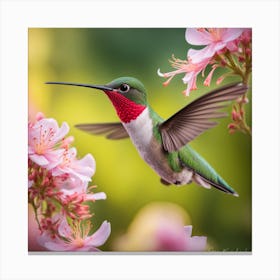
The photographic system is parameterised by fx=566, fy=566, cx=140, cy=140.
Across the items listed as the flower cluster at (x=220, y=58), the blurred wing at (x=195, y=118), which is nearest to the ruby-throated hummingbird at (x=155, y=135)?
the blurred wing at (x=195, y=118)

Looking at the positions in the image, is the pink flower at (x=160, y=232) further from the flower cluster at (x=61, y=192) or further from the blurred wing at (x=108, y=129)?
the blurred wing at (x=108, y=129)

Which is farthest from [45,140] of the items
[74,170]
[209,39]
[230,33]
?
[230,33]

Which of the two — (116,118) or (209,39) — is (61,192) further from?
(209,39)

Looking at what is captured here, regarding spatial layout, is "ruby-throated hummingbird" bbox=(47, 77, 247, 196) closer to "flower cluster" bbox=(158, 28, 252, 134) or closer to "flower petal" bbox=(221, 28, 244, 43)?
"flower cluster" bbox=(158, 28, 252, 134)

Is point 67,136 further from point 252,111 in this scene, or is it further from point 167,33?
point 252,111
